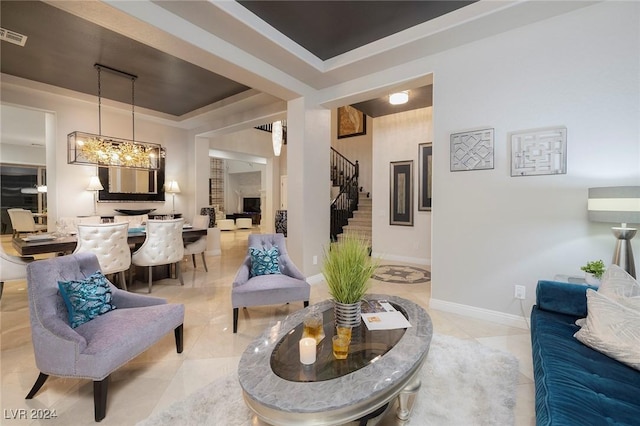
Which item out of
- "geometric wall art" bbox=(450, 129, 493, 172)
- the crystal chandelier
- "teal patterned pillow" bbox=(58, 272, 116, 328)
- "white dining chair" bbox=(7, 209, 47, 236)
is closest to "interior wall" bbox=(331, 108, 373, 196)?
"geometric wall art" bbox=(450, 129, 493, 172)

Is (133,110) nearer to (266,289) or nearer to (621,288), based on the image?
(266,289)

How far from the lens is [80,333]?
5.90 ft

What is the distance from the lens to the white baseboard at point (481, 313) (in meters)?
2.81

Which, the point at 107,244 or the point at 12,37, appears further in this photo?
the point at 107,244

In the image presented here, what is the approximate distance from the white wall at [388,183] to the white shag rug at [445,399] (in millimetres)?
3665

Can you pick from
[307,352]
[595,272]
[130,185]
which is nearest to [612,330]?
[595,272]

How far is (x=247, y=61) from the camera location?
325cm

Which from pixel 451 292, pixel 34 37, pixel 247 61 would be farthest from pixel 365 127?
pixel 34 37

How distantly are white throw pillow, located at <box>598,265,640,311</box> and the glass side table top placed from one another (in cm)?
125

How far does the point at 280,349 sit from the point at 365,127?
825 centimetres

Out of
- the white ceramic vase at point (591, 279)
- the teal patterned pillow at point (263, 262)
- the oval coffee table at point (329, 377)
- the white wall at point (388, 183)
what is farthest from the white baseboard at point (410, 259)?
the oval coffee table at point (329, 377)

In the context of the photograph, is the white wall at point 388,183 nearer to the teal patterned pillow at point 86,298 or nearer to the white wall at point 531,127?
the white wall at point 531,127

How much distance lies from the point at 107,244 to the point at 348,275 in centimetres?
321

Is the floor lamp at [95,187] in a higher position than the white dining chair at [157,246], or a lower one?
higher
